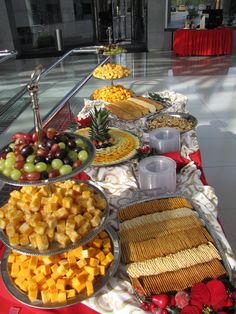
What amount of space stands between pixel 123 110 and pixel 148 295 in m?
1.81

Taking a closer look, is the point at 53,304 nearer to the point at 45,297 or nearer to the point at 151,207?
the point at 45,297

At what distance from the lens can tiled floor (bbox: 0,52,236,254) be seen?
3.00 m

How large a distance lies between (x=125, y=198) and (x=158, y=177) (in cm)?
21

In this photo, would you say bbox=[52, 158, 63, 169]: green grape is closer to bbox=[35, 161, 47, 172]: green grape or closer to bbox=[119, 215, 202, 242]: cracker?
bbox=[35, 161, 47, 172]: green grape

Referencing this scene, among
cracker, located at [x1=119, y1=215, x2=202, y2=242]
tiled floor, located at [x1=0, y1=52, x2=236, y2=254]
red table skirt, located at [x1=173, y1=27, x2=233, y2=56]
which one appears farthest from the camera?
red table skirt, located at [x1=173, y1=27, x2=233, y2=56]

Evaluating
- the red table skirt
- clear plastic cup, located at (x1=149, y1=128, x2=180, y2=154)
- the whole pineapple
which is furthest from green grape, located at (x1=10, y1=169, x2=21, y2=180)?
the red table skirt

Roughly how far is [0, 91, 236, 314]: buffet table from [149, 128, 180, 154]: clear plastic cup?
81 millimetres

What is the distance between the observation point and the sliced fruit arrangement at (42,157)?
96 cm

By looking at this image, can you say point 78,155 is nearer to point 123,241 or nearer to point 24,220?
point 24,220

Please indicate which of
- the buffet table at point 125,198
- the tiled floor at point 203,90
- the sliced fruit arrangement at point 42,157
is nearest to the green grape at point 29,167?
the sliced fruit arrangement at point 42,157

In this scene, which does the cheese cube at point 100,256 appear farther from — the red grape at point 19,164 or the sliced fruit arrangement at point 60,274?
the red grape at point 19,164

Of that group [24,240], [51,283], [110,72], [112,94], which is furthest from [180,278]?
[110,72]

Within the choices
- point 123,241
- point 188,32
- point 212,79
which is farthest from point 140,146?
point 188,32

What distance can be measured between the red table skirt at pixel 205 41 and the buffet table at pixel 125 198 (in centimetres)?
655
